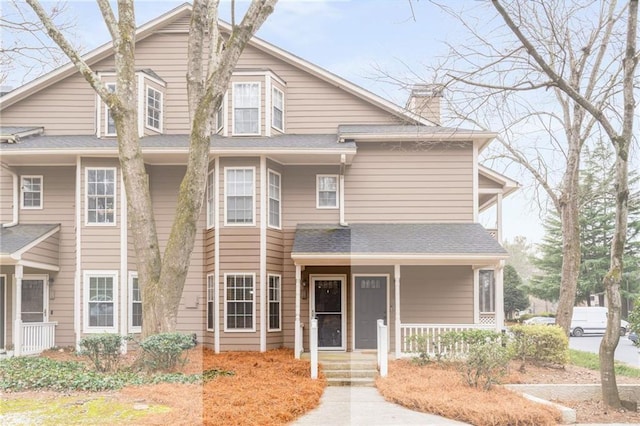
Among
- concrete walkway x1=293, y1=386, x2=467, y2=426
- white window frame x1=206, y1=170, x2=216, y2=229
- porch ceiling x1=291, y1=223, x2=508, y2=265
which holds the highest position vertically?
white window frame x1=206, y1=170, x2=216, y2=229

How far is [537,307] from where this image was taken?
62344 millimetres

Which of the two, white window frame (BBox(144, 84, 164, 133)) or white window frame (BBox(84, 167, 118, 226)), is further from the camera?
white window frame (BBox(144, 84, 164, 133))

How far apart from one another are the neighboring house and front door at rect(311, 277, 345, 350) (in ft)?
0.12

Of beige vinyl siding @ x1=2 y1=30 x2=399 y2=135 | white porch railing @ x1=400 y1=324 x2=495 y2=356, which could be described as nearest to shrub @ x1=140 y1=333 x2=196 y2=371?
white porch railing @ x1=400 y1=324 x2=495 y2=356

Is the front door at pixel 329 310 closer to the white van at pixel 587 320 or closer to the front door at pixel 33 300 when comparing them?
the front door at pixel 33 300

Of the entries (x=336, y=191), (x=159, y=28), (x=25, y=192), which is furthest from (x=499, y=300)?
(x=25, y=192)

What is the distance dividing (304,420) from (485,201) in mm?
13385

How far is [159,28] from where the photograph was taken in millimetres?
18562

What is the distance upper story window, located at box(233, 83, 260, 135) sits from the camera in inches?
695

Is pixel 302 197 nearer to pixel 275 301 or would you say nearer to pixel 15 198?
pixel 275 301

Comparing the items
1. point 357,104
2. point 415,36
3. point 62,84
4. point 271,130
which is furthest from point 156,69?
point 415,36

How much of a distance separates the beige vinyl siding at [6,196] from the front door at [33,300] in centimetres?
181

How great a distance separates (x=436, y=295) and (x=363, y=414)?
7633 mm

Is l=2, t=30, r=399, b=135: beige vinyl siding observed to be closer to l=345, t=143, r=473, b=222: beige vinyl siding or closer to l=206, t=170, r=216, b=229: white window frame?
l=345, t=143, r=473, b=222: beige vinyl siding
